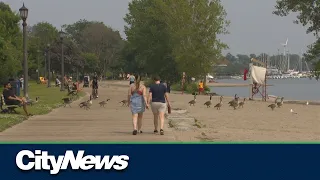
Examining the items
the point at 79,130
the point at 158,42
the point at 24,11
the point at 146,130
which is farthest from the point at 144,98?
the point at 158,42

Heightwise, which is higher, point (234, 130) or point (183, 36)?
point (183, 36)

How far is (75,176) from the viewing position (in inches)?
284

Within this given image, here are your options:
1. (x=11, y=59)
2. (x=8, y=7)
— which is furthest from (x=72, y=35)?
(x=11, y=59)

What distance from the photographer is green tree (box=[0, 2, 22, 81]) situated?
48.9m

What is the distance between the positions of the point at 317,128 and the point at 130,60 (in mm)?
81526

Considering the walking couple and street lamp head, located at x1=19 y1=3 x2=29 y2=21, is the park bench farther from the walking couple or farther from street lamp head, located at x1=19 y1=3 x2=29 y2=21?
the walking couple

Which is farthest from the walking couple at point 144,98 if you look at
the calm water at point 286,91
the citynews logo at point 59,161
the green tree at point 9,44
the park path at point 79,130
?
the calm water at point 286,91

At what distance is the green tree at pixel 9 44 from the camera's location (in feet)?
160

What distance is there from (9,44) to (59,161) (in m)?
48.5

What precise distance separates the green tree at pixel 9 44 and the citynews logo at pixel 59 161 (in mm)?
40022

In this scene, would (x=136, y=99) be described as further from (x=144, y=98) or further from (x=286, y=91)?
(x=286, y=91)

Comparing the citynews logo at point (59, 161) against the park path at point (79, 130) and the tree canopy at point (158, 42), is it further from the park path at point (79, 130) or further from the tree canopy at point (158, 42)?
the tree canopy at point (158, 42)

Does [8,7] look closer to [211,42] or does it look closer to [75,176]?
[211,42]

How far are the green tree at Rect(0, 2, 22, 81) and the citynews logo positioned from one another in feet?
131
